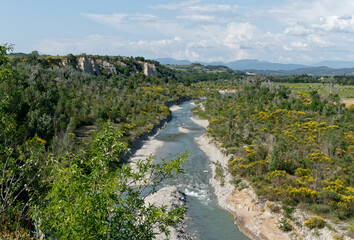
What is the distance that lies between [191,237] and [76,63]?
11138cm

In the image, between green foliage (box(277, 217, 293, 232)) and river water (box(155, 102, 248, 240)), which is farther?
river water (box(155, 102, 248, 240))

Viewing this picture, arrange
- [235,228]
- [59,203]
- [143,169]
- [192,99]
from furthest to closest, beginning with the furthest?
[192,99], [235,228], [143,169], [59,203]

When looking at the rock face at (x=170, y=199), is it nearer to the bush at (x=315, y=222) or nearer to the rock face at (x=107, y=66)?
the bush at (x=315, y=222)

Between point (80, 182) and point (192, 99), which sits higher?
point (80, 182)

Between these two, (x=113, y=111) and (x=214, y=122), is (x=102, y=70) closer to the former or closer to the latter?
(x=113, y=111)

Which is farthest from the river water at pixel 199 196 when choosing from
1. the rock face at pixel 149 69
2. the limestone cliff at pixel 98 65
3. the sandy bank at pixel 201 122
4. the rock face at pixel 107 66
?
the rock face at pixel 149 69

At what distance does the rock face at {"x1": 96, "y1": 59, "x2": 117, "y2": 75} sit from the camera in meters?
139

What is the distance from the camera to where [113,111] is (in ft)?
193

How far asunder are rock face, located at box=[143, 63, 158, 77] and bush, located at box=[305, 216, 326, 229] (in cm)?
15217

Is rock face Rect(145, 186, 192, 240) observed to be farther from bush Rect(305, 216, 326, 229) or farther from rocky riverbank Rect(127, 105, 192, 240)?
bush Rect(305, 216, 326, 229)

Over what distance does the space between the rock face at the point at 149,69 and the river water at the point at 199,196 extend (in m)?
115

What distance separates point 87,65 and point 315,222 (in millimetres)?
118149

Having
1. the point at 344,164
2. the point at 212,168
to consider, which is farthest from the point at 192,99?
→ the point at 344,164

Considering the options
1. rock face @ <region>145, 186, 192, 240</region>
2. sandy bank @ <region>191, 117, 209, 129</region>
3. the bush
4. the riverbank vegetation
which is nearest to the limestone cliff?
sandy bank @ <region>191, 117, 209, 129</region>
